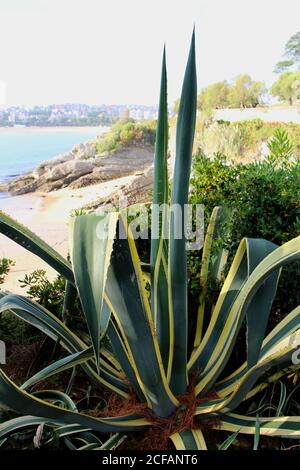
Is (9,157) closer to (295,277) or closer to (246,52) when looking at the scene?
(246,52)

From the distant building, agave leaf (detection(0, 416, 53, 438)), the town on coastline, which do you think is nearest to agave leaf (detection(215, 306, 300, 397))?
agave leaf (detection(0, 416, 53, 438))

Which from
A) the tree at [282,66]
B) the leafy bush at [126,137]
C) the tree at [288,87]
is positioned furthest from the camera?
the tree at [282,66]

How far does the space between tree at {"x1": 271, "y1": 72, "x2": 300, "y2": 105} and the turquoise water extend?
190 inches

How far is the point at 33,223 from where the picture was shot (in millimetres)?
8898

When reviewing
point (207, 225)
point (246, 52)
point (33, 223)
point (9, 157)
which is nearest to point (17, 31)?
point (9, 157)

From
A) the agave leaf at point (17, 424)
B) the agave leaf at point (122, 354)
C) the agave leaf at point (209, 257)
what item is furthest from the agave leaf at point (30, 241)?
the agave leaf at point (209, 257)

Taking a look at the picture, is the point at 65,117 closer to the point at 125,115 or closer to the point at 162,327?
the point at 125,115

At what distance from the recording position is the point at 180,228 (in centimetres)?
75

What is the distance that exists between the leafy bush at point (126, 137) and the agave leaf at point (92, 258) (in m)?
11.8

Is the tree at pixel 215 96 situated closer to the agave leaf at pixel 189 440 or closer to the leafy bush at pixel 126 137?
the leafy bush at pixel 126 137

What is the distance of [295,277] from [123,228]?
Result: 0.50 m

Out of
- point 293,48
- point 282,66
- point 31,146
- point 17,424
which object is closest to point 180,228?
point 17,424

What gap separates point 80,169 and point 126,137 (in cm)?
180

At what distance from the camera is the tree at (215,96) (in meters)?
13.4
